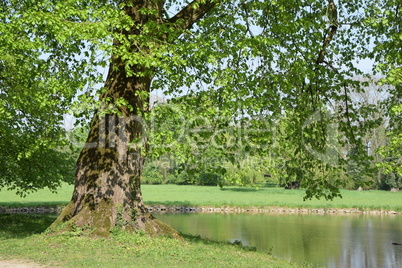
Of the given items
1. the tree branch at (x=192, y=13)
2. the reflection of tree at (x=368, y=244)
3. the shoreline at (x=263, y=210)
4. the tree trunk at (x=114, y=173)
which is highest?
the tree branch at (x=192, y=13)

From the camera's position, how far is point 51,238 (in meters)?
12.0

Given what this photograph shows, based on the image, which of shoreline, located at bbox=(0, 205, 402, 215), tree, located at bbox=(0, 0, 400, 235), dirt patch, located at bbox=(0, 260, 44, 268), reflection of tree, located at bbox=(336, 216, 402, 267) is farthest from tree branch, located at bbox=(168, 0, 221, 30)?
shoreline, located at bbox=(0, 205, 402, 215)

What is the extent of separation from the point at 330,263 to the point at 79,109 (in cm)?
1072

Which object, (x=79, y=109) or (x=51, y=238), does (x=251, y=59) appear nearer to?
(x=79, y=109)

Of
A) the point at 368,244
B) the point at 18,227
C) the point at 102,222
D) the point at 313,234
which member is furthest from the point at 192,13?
the point at 313,234

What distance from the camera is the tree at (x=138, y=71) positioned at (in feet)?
36.4

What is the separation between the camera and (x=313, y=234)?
23359 millimetres

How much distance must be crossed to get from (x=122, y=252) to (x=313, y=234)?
14.4 metres

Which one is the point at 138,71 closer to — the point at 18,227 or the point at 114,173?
the point at 114,173

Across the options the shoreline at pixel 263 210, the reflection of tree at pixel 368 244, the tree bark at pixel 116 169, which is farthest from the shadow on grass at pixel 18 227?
the shoreline at pixel 263 210

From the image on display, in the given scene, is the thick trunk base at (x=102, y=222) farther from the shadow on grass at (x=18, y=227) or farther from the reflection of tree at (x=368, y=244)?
the reflection of tree at (x=368, y=244)

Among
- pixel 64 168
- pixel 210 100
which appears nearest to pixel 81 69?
pixel 210 100

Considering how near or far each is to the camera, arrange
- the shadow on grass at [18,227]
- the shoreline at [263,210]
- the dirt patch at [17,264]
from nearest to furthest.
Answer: the dirt patch at [17,264] < the shadow on grass at [18,227] < the shoreline at [263,210]

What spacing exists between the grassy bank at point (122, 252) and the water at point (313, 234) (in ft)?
12.2
